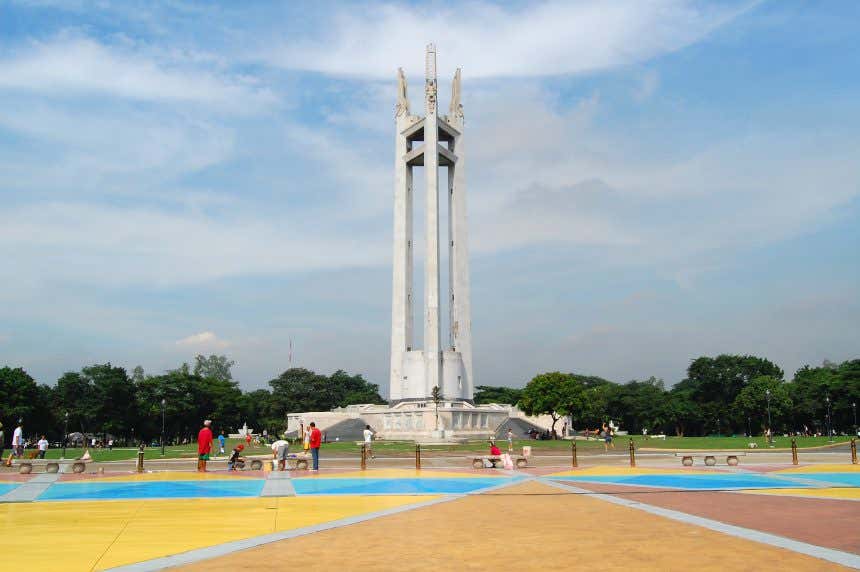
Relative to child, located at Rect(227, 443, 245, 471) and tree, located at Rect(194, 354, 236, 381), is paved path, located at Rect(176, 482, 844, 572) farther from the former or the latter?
tree, located at Rect(194, 354, 236, 381)

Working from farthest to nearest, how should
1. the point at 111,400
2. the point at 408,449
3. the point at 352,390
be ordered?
the point at 352,390 → the point at 111,400 → the point at 408,449

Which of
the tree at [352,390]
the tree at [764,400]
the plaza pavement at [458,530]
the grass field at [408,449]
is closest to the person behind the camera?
the plaza pavement at [458,530]

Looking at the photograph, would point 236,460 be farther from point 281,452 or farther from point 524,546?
point 524,546

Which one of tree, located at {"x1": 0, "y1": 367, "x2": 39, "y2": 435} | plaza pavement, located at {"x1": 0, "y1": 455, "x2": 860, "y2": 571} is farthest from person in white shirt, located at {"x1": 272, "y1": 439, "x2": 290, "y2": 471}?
tree, located at {"x1": 0, "y1": 367, "x2": 39, "y2": 435}

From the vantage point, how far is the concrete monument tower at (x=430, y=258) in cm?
7600

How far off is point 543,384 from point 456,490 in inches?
2204

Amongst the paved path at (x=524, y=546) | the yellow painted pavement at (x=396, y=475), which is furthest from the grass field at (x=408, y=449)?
the paved path at (x=524, y=546)

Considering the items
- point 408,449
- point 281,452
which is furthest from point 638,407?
point 281,452

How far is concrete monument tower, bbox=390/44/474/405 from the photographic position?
7600 cm

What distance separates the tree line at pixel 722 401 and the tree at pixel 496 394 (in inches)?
80.7

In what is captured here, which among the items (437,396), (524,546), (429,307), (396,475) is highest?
(429,307)

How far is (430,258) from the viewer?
77750mm

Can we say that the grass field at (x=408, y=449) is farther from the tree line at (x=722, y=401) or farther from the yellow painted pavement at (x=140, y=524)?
the yellow painted pavement at (x=140, y=524)

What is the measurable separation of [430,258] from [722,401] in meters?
61.3
